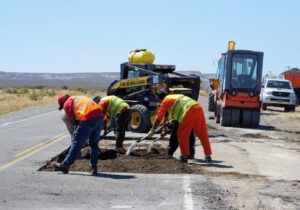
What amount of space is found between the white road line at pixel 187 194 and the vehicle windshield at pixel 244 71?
54.2ft

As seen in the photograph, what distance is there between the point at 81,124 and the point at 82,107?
32cm

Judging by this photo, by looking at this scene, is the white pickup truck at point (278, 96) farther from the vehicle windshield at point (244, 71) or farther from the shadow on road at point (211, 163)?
the shadow on road at point (211, 163)

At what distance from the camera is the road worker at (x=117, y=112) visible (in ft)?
53.1

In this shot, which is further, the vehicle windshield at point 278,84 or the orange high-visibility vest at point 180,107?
the vehicle windshield at point 278,84

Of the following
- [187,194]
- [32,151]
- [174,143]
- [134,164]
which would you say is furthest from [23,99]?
[187,194]

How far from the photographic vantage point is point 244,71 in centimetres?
2834

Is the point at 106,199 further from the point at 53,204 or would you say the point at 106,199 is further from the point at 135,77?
the point at 135,77

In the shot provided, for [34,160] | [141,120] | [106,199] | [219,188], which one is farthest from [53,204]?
[141,120]

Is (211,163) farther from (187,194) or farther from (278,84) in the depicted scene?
(278,84)

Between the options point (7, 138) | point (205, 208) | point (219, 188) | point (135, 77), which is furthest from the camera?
point (135, 77)

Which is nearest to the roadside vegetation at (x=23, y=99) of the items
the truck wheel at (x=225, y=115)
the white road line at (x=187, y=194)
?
the truck wheel at (x=225, y=115)

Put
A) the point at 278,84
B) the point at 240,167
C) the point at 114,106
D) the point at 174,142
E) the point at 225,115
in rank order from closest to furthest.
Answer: the point at 240,167 → the point at 174,142 → the point at 114,106 → the point at 225,115 → the point at 278,84

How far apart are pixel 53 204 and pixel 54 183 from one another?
1877 mm

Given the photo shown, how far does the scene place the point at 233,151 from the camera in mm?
17625
